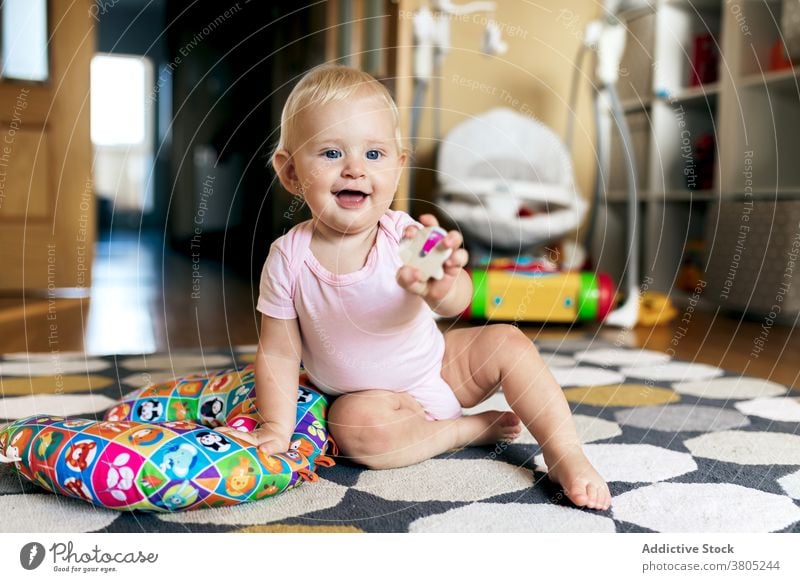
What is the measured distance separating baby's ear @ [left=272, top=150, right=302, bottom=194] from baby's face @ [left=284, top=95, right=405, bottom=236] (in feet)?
0.04

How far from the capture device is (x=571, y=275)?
2133 mm

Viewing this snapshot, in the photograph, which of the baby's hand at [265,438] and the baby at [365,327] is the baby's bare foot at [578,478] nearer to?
the baby at [365,327]

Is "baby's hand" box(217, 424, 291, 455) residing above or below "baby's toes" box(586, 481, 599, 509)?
above

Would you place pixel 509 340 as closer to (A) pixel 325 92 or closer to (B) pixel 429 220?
(B) pixel 429 220

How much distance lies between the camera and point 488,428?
0.91 meters

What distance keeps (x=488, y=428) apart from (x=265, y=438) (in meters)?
0.26

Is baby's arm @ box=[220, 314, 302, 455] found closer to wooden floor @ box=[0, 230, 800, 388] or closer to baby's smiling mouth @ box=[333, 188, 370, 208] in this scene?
baby's smiling mouth @ box=[333, 188, 370, 208]

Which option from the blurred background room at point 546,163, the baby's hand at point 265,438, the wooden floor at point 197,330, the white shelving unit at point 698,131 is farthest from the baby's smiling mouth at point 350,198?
the white shelving unit at point 698,131

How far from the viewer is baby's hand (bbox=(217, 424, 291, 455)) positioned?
2.53 feet

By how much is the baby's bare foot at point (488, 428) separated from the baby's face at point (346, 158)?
0.27 m

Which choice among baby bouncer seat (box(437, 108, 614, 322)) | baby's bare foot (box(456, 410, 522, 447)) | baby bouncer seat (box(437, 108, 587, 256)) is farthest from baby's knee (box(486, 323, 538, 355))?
baby bouncer seat (box(437, 108, 587, 256))
